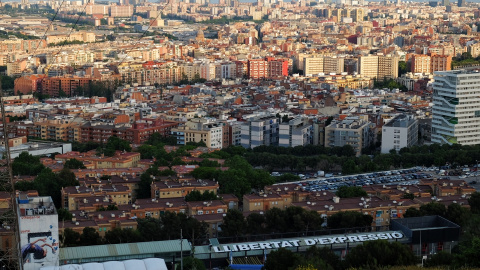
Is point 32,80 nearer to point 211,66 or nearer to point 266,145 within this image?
point 211,66

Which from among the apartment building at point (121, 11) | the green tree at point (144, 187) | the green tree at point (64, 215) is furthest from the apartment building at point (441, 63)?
the apartment building at point (121, 11)

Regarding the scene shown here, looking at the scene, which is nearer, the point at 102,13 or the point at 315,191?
the point at 315,191

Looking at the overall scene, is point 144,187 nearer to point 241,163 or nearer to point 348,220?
point 241,163

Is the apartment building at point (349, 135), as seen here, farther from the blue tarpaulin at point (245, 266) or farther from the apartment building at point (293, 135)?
the blue tarpaulin at point (245, 266)

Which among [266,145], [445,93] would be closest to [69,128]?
[266,145]

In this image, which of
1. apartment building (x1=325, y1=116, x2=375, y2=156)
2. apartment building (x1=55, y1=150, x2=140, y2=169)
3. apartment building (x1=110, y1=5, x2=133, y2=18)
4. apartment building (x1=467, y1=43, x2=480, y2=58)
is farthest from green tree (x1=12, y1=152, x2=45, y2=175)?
apartment building (x1=110, y1=5, x2=133, y2=18)

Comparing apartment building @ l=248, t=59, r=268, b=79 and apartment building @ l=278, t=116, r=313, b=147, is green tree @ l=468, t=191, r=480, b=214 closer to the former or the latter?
apartment building @ l=278, t=116, r=313, b=147
